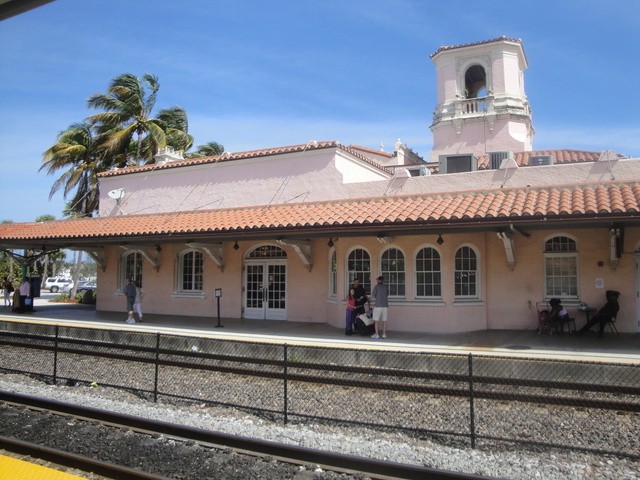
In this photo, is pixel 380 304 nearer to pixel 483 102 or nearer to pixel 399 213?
pixel 399 213

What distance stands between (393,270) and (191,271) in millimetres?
8146

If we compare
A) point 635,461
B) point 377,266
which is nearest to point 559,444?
point 635,461

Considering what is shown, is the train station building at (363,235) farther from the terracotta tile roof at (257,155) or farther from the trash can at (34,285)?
the trash can at (34,285)

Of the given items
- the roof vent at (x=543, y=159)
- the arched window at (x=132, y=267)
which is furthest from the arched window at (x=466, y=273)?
the arched window at (x=132, y=267)

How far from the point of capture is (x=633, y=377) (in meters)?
7.06

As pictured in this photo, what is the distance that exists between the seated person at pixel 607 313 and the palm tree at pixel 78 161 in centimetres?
2845

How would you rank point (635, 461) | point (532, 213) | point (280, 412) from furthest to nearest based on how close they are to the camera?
point (532, 213) → point (280, 412) → point (635, 461)

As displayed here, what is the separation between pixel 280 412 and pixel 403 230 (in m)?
6.90

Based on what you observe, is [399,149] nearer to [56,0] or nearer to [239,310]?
[239,310]

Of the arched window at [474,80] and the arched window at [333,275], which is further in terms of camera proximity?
the arched window at [474,80]

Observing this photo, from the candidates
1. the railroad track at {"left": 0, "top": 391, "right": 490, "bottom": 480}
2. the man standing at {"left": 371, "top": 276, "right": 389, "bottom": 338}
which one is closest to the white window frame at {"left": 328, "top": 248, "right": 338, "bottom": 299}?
the man standing at {"left": 371, "top": 276, "right": 389, "bottom": 338}

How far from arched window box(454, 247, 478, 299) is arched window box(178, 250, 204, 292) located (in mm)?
9256

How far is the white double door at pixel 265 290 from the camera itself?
17.9 metres

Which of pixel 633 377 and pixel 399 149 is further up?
pixel 399 149
